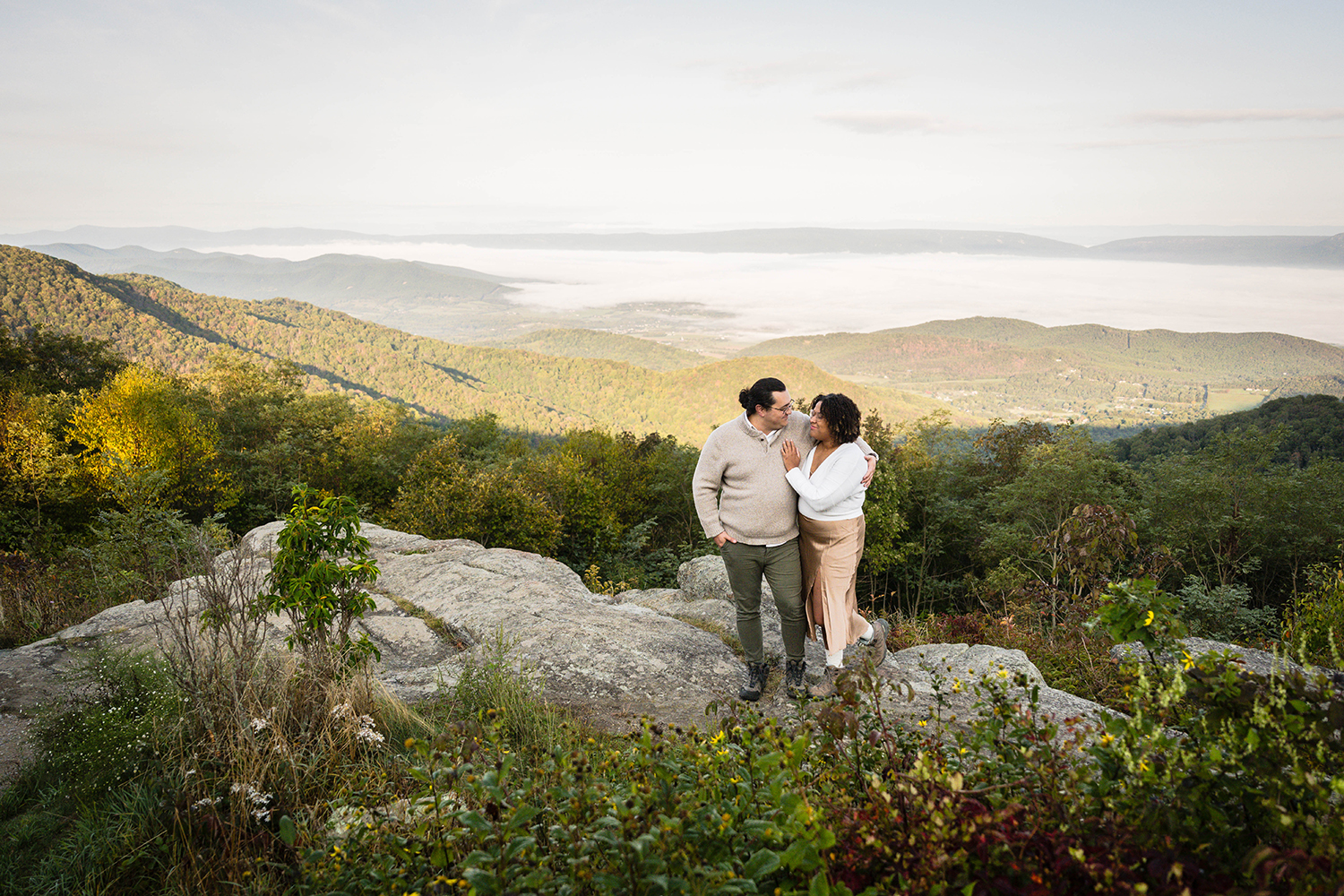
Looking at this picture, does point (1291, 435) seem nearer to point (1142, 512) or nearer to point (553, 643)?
point (1142, 512)

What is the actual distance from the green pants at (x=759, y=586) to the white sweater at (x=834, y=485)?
374 millimetres

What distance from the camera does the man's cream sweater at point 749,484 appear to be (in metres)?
4.65

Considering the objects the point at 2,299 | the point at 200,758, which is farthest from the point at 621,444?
the point at 2,299

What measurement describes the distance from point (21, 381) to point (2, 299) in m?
111

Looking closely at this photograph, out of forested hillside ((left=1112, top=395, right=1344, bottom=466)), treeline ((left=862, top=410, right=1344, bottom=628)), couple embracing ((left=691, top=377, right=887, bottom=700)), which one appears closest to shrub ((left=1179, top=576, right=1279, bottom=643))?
treeline ((left=862, top=410, right=1344, bottom=628))

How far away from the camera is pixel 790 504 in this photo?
4.70m

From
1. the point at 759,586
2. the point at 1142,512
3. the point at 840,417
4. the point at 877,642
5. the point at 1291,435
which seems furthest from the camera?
the point at 1291,435

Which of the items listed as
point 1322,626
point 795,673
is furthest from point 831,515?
point 1322,626

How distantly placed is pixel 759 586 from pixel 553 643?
7.29 feet

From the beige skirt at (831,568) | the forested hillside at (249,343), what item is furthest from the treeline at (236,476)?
the forested hillside at (249,343)

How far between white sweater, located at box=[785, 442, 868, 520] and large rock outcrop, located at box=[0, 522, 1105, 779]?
3.90 feet

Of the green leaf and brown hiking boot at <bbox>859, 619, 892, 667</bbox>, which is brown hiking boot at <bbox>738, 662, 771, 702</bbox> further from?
the green leaf

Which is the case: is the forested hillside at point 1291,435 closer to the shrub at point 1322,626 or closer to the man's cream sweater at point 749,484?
the shrub at point 1322,626

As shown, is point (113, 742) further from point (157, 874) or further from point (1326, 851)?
point (1326, 851)
